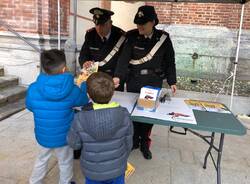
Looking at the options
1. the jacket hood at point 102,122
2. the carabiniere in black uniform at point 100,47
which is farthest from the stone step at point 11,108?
the jacket hood at point 102,122

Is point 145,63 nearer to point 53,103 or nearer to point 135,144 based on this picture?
point 135,144

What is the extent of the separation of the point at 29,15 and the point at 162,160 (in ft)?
12.7

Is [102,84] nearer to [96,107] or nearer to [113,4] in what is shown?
[96,107]

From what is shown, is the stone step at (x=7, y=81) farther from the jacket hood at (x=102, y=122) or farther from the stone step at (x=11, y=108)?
the jacket hood at (x=102, y=122)

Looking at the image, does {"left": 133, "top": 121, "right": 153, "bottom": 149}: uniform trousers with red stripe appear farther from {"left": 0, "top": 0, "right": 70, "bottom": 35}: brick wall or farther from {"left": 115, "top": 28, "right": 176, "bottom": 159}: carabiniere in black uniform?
{"left": 0, "top": 0, "right": 70, "bottom": 35}: brick wall

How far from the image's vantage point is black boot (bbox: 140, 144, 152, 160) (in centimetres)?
334

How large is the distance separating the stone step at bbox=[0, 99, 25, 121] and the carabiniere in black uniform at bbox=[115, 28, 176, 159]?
2.29m

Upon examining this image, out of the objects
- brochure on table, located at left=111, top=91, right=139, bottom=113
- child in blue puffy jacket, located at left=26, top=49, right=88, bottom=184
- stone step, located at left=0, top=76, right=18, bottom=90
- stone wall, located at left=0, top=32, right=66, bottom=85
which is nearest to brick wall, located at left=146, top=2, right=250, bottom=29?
stone wall, located at left=0, top=32, right=66, bottom=85

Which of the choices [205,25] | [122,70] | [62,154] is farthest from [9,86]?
[205,25]

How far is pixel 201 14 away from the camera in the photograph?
7051 millimetres

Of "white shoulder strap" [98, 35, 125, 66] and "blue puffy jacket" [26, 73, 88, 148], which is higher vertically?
"white shoulder strap" [98, 35, 125, 66]

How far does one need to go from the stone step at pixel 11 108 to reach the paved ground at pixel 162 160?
0.15 m

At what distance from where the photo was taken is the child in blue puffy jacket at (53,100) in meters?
2.05

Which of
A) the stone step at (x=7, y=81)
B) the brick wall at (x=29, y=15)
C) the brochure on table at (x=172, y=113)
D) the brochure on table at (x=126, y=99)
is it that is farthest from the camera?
the brick wall at (x=29, y=15)
